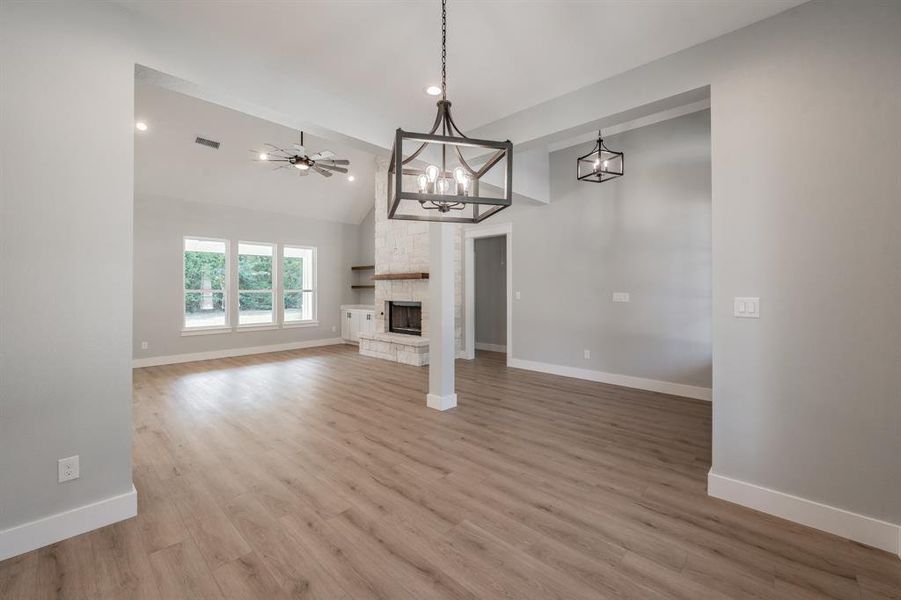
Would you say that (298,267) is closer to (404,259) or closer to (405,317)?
(404,259)

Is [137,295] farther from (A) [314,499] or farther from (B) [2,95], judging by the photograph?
(A) [314,499]

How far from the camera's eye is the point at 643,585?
1610 mm

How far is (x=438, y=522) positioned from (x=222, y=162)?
6.86 m

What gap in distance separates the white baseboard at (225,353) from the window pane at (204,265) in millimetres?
1275

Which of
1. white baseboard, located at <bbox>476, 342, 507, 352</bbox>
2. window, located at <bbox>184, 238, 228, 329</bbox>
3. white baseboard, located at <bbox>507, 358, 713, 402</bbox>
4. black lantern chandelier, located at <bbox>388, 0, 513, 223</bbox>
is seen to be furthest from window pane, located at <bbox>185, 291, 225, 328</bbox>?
black lantern chandelier, located at <bbox>388, 0, 513, 223</bbox>

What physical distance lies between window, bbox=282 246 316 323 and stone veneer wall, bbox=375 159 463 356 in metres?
2.03

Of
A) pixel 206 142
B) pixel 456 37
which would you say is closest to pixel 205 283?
pixel 206 142

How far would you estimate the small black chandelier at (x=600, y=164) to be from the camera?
14.6ft

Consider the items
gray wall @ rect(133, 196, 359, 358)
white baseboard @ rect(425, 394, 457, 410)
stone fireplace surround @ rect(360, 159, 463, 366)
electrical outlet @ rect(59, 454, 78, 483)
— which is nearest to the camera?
electrical outlet @ rect(59, 454, 78, 483)

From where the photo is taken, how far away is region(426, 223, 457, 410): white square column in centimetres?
397

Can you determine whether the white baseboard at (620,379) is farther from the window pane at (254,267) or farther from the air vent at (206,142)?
the air vent at (206,142)

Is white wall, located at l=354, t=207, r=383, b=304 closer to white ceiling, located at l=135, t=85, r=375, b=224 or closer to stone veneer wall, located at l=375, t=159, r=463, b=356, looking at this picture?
white ceiling, located at l=135, t=85, r=375, b=224

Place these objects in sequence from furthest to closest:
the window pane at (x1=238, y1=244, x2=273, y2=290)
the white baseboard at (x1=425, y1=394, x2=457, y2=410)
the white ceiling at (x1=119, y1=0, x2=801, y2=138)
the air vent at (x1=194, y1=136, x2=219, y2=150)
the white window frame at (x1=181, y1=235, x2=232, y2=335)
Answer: the window pane at (x1=238, y1=244, x2=273, y2=290), the white window frame at (x1=181, y1=235, x2=232, y2=335), the air vent at (x1=194, y1=136, x2=219, y2=150), the white baseboard at (x1=425, y1=394, x2=457, y2=410), the white ceiling at (x1=119, y1=0, x2=801, y2=138)

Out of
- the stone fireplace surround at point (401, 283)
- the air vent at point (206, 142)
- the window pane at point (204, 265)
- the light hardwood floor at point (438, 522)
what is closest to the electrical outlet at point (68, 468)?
the light hardwood floor at point (438, 522)
